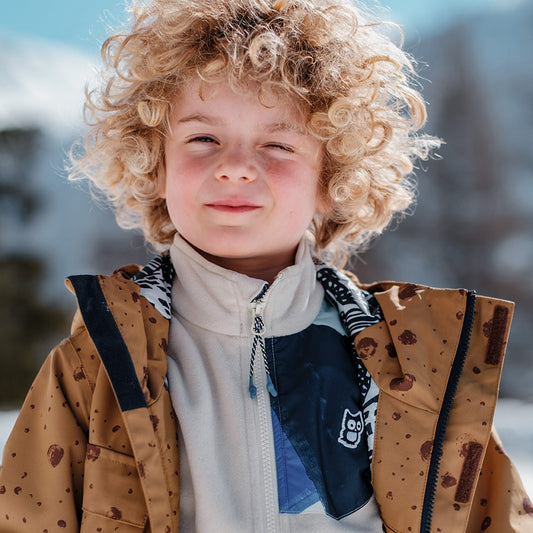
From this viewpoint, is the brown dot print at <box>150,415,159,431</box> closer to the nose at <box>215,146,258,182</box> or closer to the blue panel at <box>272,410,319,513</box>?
the blue panel at <box>272,410,319,513</box>

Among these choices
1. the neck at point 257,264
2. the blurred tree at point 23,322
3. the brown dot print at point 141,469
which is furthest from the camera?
the blurred tree at point 23,322

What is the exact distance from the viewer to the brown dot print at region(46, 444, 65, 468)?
3.43ft

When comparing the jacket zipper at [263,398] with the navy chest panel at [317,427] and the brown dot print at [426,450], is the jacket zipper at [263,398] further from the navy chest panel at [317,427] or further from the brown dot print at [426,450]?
the brown dot print at [426,450]

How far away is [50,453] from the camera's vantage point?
41.4 inches

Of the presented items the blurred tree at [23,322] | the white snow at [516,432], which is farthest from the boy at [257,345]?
the blurred tree at [23,322]

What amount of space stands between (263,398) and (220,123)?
0.54m

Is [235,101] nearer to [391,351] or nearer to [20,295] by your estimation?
[391,351]

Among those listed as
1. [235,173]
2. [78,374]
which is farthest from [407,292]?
[78,374]

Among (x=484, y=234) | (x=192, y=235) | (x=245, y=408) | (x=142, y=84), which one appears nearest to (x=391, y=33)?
(x=142, y=84)

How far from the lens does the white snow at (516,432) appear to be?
69.3 inches

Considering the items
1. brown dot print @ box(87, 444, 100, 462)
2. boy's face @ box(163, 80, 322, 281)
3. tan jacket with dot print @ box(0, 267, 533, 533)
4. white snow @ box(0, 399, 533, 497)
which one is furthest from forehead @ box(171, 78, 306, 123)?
white snow @ box(0, 399, 533, 497)

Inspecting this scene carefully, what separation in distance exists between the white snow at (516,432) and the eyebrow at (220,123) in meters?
1.04

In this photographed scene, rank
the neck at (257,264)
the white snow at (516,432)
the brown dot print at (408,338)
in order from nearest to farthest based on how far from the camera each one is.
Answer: the brown dot print at (408,338), the neck at (257,264), the white snow at (516,432)

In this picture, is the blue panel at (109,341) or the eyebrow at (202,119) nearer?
the blue panel at (109,341)
